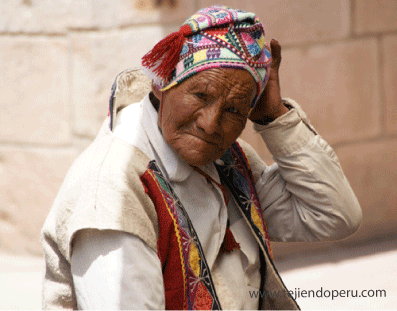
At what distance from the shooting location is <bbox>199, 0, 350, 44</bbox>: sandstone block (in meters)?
3.74

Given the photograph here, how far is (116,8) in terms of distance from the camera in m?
3.47

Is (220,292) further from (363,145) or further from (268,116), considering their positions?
(363,145)

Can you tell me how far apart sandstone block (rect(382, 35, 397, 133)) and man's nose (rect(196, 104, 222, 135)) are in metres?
2.83

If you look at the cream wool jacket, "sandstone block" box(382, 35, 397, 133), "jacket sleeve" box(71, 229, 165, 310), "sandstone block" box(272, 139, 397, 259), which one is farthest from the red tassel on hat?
"sandstone block" box(382, 35, 397, 133)

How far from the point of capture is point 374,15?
4.14 meters

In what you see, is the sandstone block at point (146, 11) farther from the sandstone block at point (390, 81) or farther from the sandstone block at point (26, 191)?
the sandstone block at point (390, 81)

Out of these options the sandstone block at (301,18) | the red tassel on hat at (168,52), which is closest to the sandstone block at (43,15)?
the sandstone block at (301,18)

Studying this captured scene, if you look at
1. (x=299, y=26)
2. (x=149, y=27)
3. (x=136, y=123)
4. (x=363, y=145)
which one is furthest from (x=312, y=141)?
(x=363, y=145)

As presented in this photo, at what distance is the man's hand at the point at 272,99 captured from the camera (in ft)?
6.74

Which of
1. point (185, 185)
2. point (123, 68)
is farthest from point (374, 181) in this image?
point (185, 185)

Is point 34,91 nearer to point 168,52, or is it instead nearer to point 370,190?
point 168,52

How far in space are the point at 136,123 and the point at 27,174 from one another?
2.31 meters

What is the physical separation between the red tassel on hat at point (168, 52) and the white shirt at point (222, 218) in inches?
6.9

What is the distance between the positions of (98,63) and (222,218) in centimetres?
191
